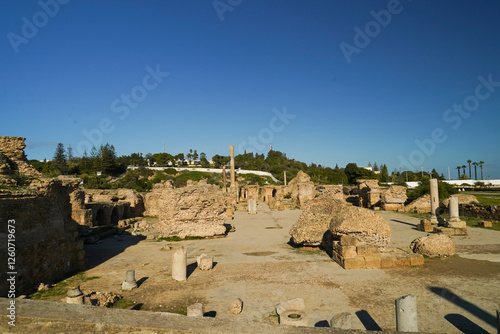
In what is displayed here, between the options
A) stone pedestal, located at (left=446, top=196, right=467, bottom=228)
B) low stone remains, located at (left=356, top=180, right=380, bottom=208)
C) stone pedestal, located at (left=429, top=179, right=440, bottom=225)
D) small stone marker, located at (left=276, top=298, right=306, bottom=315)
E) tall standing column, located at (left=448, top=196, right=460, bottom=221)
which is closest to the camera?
small stone marker, located at (left=276, top=298, right=306, bottom=315)

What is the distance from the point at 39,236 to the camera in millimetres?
7234

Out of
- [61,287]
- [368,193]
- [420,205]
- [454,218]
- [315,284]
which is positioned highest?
[368,193]

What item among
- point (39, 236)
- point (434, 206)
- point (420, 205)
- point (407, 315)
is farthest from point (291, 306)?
point (420, 205)

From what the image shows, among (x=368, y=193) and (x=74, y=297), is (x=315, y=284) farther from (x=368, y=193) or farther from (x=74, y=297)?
(x=368, y=193)

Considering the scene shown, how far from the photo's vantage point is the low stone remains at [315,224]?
10.3 meters

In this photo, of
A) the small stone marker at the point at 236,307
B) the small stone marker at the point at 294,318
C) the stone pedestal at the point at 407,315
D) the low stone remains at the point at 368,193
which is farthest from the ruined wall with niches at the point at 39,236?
the low stone remains at the point at 368,193

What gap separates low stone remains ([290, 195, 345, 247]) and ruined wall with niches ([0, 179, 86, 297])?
7036 mm

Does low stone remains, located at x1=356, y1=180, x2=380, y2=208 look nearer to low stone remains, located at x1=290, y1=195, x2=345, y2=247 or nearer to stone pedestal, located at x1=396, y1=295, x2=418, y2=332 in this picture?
low stone remains, located at x1=290, y1=195, x2=345, y2=247

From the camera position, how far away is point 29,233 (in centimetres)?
692

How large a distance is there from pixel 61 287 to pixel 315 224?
7723mm

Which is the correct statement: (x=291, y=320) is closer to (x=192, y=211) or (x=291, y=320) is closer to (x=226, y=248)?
(x=226, y=248)

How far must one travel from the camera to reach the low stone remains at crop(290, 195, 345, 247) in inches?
406

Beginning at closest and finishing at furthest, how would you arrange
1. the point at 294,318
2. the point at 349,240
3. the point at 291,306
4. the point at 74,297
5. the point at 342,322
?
the point at 342,322 < the point at 294,318 < the point at 291,306 < the point at 74,297 < the point at 349,240

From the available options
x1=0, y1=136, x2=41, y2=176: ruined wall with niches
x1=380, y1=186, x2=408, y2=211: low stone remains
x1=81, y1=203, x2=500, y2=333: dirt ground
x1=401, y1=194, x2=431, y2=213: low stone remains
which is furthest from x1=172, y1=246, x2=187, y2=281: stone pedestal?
x1=380, y1=186, x2=408, y2=211: low stone remains
